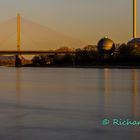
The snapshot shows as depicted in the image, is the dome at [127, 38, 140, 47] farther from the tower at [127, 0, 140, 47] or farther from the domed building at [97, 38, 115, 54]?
the domed building at [97, 38, 115, 54]

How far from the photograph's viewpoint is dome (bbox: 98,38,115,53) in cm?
11362

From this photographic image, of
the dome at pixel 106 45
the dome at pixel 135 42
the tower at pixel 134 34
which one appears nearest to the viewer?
the tower at pixel 134 34

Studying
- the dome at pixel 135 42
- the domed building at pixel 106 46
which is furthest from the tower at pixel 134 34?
the domed building at pixel 106 46

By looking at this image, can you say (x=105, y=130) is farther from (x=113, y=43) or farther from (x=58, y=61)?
(x=113, y=43)

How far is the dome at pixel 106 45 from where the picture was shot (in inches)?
4473

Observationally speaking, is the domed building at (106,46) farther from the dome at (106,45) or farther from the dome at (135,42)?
the dome at (135,42)

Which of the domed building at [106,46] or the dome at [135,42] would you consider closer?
the dome at [135,42]

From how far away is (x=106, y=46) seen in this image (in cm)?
11375

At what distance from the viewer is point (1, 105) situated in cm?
1145

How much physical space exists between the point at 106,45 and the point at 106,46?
10.7 inches

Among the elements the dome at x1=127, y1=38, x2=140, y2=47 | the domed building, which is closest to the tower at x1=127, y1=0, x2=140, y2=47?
the dome at x1=127, y1=38, x2=140, y2=47

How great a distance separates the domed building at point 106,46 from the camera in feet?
373

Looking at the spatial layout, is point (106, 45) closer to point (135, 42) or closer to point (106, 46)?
point (106, 46)

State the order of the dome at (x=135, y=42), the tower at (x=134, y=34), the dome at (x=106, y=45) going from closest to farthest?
the tower at (x=134, y=34), the dome at (x=135, y=42), the dome at (x=106, y=45)
